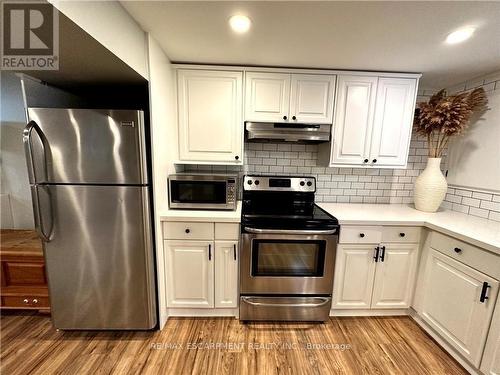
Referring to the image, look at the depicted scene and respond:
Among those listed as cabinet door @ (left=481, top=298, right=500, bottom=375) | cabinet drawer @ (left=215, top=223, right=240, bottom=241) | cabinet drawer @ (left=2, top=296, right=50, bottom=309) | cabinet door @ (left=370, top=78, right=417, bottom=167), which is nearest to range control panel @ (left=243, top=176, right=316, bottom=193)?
cabinet drawer @ (left=215, top=223, right=240, bottom=241)

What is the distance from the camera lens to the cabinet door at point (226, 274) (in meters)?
1.75

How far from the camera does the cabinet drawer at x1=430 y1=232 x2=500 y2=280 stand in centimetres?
126

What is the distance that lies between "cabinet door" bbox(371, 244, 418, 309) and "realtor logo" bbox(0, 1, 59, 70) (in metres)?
2.48

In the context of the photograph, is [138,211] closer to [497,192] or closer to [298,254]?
[298,254]

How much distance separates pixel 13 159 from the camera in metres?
2.00

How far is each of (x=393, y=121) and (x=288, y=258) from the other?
1613mm

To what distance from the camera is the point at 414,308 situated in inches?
72.6

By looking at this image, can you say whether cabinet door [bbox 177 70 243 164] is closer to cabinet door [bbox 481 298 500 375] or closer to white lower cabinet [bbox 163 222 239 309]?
white lower cabinet [bbox 163 222 239 309]

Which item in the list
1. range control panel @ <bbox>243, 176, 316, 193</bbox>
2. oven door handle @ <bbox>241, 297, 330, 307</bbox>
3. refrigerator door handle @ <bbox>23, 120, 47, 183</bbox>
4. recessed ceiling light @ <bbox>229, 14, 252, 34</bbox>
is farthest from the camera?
range control panel @ <bbox>243, 176, 316, 193</bbox>

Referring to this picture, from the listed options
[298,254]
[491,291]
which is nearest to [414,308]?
[491,291]

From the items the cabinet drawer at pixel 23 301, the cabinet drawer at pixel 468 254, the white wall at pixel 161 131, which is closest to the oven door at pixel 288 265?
the white wall at pixel 161 131

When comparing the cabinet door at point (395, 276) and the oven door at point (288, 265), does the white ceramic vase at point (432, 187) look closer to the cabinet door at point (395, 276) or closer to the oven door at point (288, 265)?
the cabinet door at point (395, 276)

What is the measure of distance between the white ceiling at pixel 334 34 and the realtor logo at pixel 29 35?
0.44 metres

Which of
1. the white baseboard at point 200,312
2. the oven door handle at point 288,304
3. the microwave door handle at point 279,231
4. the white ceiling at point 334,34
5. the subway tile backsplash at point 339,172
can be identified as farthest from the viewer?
the subway tile backsplash at point 339,172
